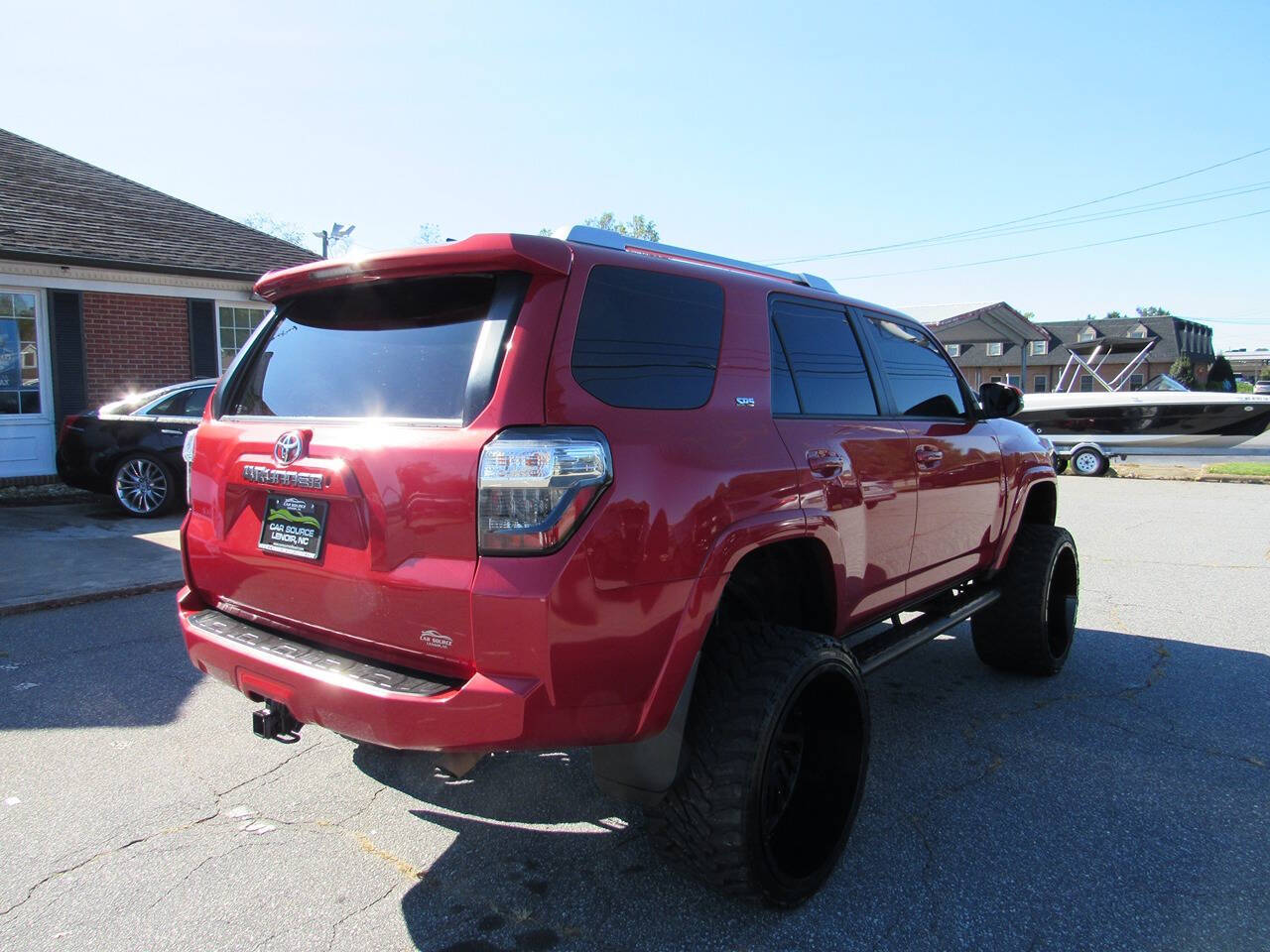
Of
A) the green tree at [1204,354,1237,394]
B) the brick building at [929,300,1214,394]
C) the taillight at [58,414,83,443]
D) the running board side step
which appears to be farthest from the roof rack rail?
the green tree at [1204,354,1237,394]

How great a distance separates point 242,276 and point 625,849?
39.1ft

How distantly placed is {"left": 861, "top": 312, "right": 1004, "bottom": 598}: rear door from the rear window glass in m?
2.06

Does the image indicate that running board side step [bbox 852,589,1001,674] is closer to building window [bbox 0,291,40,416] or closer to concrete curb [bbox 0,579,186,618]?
concrete curb [bbox 0,579,186,618]

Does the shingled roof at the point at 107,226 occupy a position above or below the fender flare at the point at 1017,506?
above

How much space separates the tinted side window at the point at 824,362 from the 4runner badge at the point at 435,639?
138cm

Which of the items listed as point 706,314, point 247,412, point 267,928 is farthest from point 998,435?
point 267,928

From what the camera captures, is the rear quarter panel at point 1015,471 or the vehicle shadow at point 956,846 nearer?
the vehicle shadow at point 956,846

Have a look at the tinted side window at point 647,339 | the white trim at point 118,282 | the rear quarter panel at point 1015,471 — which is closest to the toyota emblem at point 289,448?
the tinted side window at point 647,339

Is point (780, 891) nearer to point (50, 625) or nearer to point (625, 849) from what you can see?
point (625, 849)

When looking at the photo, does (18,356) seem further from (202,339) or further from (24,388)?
(202,339)

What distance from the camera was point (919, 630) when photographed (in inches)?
153

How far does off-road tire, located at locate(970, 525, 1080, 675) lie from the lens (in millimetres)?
4672

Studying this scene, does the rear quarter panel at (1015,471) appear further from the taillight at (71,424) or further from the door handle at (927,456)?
the taillight at (71,424)

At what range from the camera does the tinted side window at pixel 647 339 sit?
2395 mm
